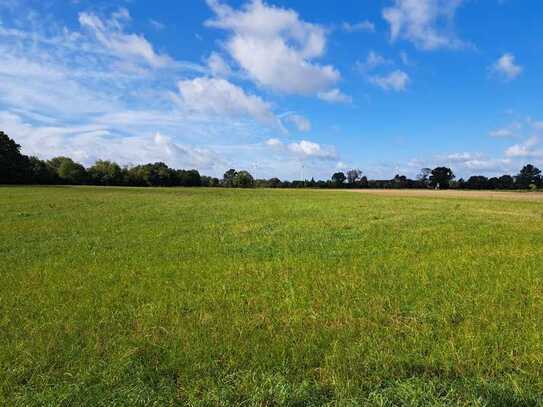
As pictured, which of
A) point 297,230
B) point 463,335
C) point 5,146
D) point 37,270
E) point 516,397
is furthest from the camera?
point 5,146

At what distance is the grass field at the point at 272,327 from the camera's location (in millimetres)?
4449

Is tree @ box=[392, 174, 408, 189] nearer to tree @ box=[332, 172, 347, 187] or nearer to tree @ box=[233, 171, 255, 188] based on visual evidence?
tree @ box=[332, 172, 347, 187]

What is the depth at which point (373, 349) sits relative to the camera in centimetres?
541

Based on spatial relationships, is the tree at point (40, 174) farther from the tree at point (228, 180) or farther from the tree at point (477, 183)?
the tree at point (477, 183)

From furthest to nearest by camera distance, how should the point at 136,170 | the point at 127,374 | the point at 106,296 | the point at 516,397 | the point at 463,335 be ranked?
the point at 136,170 < the point at 106,296 < the point at 463,335 < the point at 127,374 < the point at 516,397

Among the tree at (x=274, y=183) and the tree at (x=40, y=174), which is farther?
the tree at (x=274, y=183)

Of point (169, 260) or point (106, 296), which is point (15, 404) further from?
point (169, 260)

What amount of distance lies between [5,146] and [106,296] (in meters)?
113

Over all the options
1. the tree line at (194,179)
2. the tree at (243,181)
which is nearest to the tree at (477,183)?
the tree line at (194,179)

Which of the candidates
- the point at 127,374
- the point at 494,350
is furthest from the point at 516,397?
the point at 127,374

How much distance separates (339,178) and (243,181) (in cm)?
4010

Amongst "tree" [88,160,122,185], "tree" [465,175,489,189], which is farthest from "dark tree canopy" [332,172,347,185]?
"tree" [88,160,122,185]

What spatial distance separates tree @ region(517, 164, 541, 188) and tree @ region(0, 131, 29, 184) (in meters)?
151

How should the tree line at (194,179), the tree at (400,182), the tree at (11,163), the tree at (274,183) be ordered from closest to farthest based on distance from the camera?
the tree at (11,163) < the tree line at (194,179) < the tree at (400,182) < the tree at (274,183)
